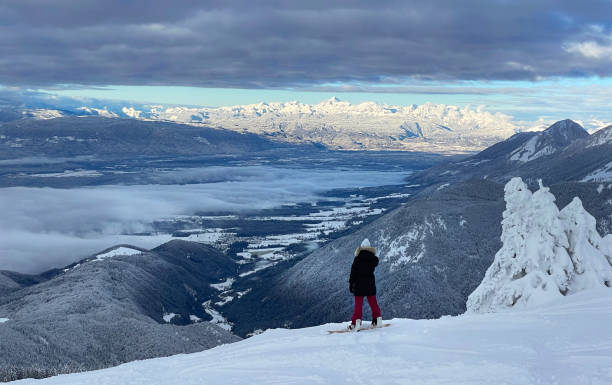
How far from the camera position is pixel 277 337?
35.5m

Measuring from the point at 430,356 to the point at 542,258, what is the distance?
1602 inches

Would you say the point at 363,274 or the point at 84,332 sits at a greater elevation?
the point at 363,274

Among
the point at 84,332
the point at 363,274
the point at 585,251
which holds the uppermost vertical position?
the point at 363,274

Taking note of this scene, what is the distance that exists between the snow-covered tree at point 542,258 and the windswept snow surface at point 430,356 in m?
24.4

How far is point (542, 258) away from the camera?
60.2 meters

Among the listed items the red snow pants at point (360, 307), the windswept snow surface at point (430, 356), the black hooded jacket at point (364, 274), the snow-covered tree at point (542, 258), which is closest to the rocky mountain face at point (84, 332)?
the windswept snow surface at point (430, 356)

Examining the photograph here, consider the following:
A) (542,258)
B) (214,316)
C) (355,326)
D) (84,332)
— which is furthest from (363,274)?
(214,316)

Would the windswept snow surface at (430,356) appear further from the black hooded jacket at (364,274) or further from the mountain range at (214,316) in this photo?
the mountain range at (214,316)

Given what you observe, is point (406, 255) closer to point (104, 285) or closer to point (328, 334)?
point (104, 285)

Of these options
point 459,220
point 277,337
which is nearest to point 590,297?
point 277,337

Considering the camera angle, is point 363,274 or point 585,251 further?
point 585,251

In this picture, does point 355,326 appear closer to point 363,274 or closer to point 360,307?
point 360,307

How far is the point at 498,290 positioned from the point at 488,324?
3392cm

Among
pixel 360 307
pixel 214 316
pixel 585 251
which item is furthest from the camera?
pixel 214 316
